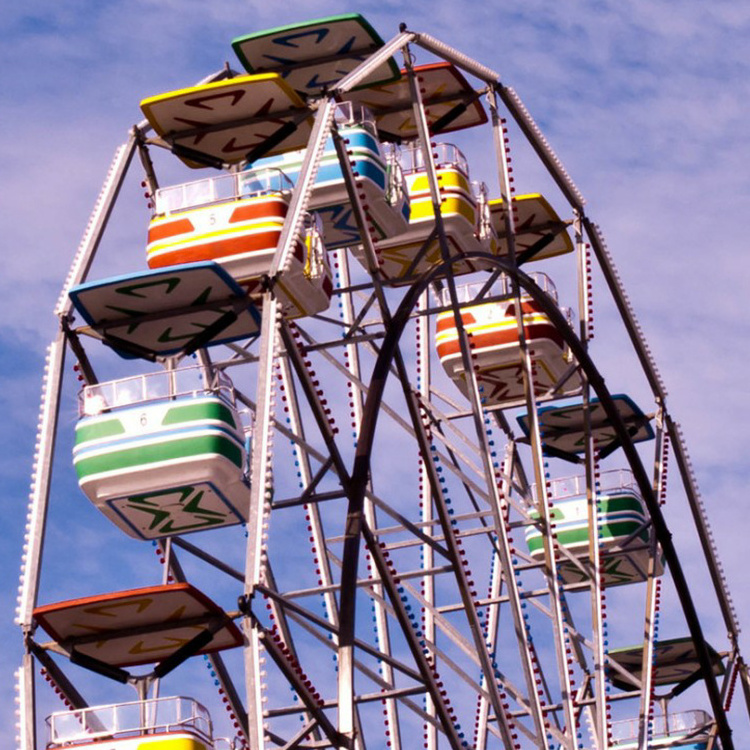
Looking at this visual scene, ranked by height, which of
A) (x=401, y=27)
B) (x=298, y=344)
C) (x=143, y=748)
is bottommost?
(x=143, y=748)

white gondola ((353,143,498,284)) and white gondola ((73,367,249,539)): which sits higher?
white gondola ((353,143,498,284))

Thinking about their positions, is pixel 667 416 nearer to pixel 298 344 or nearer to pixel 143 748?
pixel 298 344

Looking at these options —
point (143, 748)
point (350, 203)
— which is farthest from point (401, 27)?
point (143, 748)

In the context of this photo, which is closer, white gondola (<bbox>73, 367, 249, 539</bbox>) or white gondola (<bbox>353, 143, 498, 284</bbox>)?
white gondola (<bbox>73, 367, 249, 539</bbox>)

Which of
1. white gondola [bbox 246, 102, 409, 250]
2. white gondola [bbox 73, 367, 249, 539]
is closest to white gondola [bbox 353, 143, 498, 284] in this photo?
white gondola [bbox 246, 102, 409, 250]

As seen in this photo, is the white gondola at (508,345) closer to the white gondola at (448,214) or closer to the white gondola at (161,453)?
the white gondola at (448,214)

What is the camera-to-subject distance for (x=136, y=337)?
33469 mm

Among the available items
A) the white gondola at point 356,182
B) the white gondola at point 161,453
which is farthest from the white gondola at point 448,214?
the white gondola at point 161,453

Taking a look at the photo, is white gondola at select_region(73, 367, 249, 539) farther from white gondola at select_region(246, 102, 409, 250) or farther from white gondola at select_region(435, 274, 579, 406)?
white gondola at select_region(435, 274, 579, 406)

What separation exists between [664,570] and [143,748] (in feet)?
58.3

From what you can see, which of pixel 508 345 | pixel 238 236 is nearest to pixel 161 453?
pixel 238 236

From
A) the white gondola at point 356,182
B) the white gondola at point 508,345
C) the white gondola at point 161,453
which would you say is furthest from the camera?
the white gondola at point 508,345

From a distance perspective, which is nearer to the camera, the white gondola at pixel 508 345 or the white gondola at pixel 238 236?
the white gondola at pixel 238 236

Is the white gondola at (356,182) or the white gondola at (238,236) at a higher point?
the white gondola at (356,182)
